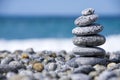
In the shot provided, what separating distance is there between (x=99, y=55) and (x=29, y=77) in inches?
80.1

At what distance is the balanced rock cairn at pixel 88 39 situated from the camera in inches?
265

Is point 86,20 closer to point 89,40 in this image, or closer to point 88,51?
point 89,40

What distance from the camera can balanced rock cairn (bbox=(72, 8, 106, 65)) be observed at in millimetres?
6742

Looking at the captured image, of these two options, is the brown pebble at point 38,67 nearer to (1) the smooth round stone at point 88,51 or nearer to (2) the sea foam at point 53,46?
(1) the smooth round stone at point 88,51

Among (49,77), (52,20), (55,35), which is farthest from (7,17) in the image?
(49,77)

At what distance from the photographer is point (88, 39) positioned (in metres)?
6.75

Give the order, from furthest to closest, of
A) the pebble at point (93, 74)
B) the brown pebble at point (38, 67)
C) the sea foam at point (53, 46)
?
the sea foam at point (53, 46) → the brown pebble at point (38, 67) → the pebble at point (93, 74)

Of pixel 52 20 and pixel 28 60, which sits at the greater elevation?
pixel 52 20

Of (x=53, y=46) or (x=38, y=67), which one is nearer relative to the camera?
(x=38, y=67)

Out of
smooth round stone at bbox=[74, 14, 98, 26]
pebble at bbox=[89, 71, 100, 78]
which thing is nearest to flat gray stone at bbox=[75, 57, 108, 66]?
smooth round stone at bbox=[74, 14, 98, 26]

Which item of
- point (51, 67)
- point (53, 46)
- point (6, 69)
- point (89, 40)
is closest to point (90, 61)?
point (89, 40)

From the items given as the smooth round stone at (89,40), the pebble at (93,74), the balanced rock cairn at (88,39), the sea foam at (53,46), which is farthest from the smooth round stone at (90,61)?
the sea foam at (53,46)

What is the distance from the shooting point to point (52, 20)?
31.6 m

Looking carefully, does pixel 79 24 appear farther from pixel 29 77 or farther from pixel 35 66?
pixel 29 77
